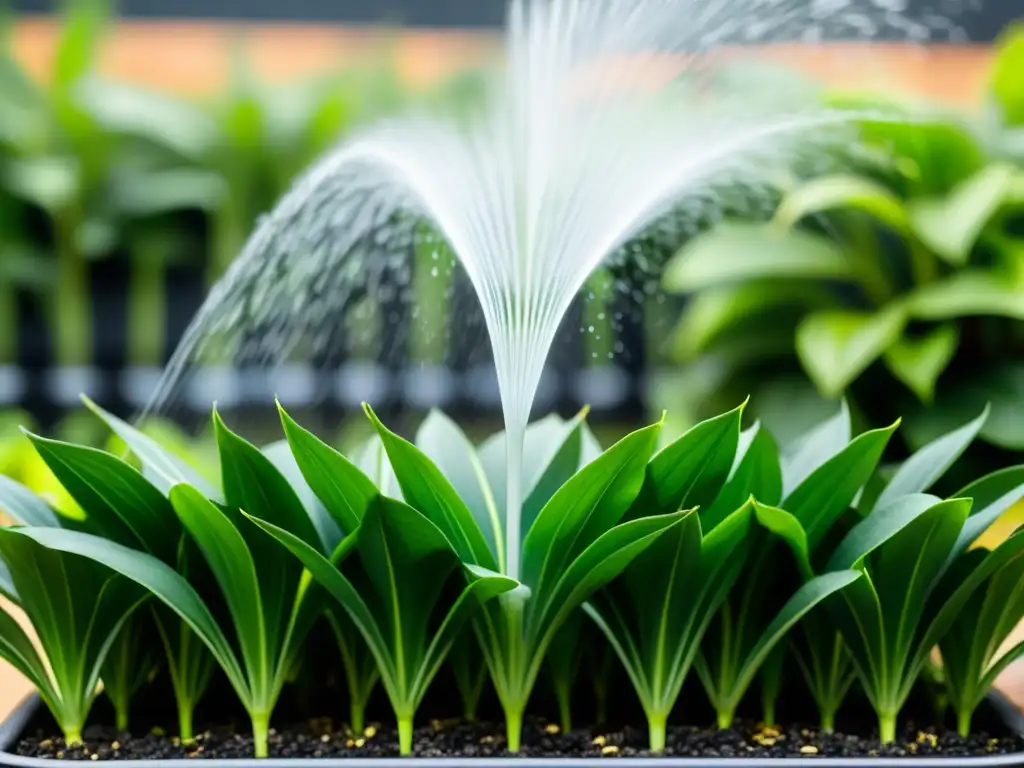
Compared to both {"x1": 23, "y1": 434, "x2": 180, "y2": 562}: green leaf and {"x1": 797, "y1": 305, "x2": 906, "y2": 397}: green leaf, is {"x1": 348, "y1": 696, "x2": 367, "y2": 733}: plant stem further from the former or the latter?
{"x1": 797, "y1": 305, "x2": 906, "y2": 397}: green leaf

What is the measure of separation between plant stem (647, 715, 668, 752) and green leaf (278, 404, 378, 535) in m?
0.25

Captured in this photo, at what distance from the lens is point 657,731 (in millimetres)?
779

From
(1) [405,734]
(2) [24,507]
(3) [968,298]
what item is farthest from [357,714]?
(3) [968,298]

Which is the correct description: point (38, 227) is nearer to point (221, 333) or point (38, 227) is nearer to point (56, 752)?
point (221, 333)

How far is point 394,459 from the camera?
2.39ft

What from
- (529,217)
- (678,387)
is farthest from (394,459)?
(678,387)

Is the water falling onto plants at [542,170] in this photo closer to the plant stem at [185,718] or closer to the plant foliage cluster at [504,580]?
the plant foliage cluster at [504,580]

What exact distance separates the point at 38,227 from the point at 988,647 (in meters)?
3.34

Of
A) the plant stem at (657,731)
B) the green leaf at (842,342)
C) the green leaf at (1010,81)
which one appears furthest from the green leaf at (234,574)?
the green leaf at (1010,81)

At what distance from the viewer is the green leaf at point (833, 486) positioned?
79 centimetres

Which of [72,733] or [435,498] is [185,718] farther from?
[435,498]

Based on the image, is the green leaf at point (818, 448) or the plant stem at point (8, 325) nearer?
the green leaf at point (818, 448)

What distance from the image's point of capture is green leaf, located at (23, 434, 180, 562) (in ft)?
2.47

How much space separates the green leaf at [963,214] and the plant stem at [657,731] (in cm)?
132
